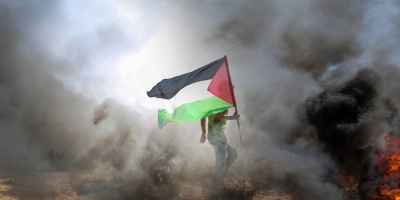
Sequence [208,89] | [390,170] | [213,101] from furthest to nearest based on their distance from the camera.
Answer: [213,101] → [208,89] → [390,170]

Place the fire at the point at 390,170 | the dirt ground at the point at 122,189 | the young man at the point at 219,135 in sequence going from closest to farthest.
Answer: the fire at the point at 390,170
the dirt ground at the point at 122,189
the young man at the point at 219,135

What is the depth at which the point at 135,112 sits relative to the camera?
11.0 meters

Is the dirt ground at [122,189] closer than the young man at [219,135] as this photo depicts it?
Yes

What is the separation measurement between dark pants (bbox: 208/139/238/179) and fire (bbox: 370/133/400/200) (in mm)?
2946

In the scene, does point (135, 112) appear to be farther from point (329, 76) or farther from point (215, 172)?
point (329, 76)

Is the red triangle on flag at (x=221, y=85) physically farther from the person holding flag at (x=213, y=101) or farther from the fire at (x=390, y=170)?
the fire at (x=390, y=170)

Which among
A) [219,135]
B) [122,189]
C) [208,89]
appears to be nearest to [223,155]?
[219,135]

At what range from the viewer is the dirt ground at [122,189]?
6.96 metres

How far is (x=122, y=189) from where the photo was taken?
7.31 metres

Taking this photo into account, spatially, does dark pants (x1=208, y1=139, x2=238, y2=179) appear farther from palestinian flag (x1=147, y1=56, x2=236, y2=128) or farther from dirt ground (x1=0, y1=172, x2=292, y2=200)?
palestinian flag (x1=147, y1=56, x2=236, y2=128)

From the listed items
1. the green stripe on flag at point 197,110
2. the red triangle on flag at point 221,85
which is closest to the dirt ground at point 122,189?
the green stripe on flag at point 197,110

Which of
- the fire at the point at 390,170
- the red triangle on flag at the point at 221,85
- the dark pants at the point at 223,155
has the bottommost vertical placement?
the fire at the point at 390,170

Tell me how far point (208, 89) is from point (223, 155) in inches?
60.0

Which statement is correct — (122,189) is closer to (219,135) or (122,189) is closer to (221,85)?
(219,135)
